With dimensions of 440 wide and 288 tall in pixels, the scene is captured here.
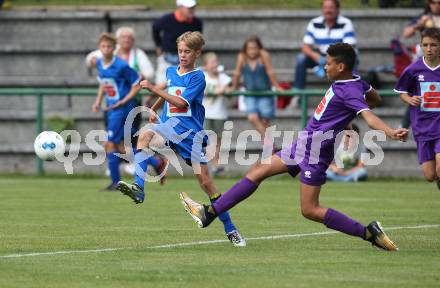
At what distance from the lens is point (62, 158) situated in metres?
19.6

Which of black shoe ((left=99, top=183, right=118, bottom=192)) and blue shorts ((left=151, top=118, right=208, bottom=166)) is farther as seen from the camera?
black shoe ((left=99, top=183, right=118, bottom=192))

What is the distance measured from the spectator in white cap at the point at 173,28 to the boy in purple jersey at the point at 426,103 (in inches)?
286

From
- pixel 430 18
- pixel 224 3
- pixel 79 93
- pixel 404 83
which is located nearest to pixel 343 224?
pixel 404 83

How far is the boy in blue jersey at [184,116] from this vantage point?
10250mm

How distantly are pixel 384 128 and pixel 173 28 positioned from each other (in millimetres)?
10500

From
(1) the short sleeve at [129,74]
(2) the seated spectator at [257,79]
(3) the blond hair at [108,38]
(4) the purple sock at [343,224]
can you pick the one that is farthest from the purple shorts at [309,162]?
(2) the seated spectator at [257,79]

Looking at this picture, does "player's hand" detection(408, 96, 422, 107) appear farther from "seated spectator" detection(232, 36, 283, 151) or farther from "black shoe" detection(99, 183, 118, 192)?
"seated spectator" detection(232, 36, 283, 151)

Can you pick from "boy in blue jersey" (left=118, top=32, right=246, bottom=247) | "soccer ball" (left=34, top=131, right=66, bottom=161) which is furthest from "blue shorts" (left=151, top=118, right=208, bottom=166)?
"soccer ball" (left=34, top=131, right=66, bottom=161)

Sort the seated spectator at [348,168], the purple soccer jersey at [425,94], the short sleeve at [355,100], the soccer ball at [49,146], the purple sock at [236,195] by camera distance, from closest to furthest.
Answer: the short sleeve at [355,100]
the purple sock at [236,195]
the purple soccer jersey at [425,94]
the soccer ball at [49,146]
the seated spectator at [348,168]

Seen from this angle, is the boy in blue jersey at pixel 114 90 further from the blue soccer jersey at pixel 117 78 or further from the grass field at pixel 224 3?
the grass field at pixel 224 3

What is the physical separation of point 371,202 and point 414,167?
201 inches

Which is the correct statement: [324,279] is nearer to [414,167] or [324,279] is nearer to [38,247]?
[38,247]

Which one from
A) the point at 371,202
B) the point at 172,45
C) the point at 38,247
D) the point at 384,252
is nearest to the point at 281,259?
the point at 384,252

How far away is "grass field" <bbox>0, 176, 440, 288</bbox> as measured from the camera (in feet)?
25.3
